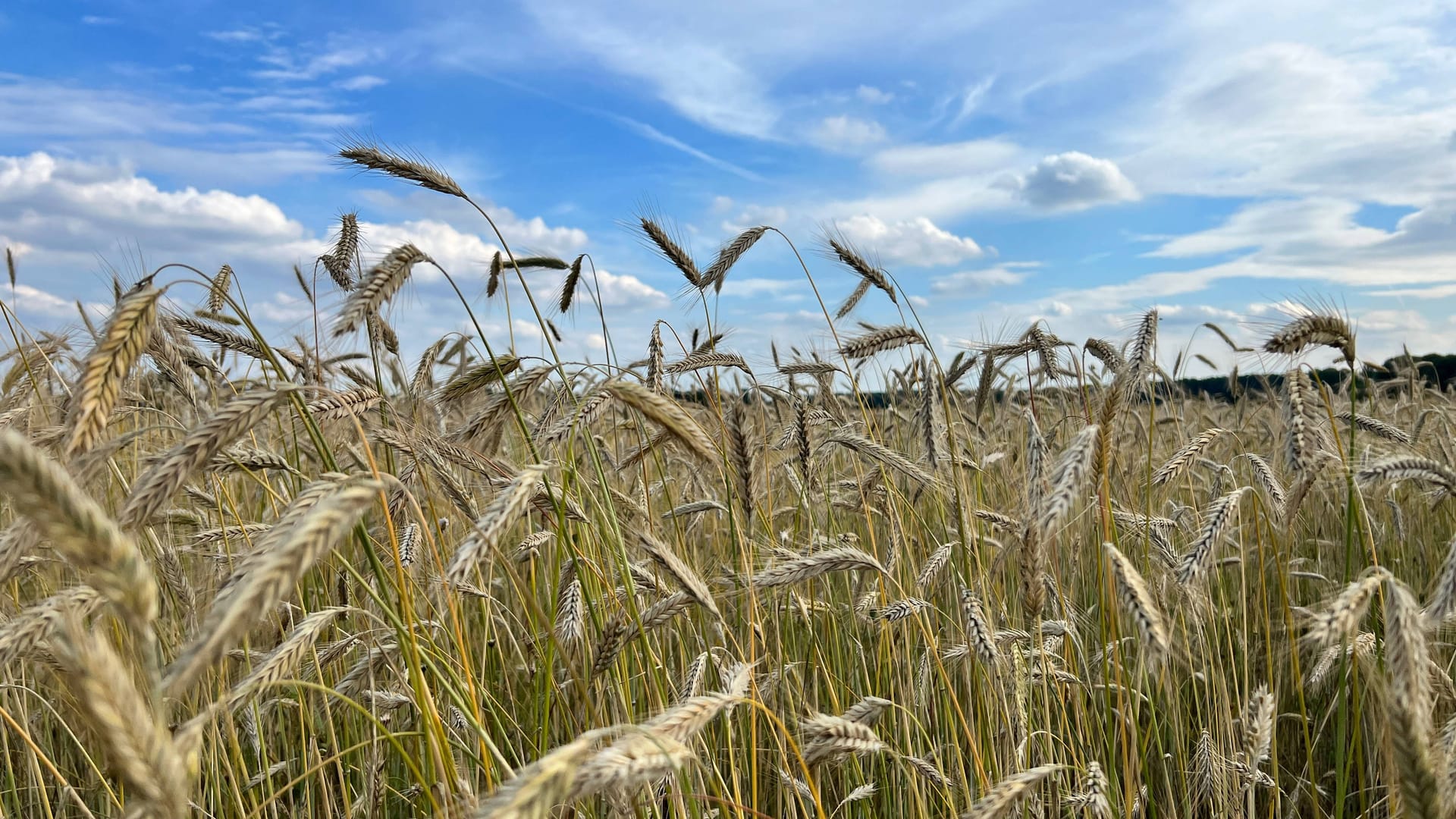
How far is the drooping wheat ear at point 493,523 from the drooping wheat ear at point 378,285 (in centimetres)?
79

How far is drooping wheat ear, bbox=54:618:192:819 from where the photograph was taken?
0.95 metres

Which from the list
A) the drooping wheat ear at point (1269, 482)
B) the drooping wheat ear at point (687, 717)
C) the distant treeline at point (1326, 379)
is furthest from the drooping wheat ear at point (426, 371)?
the drooping wheat ear at point (1269, 482)

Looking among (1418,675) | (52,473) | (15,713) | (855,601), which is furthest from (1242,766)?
(15,713)

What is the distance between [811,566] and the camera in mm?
2260

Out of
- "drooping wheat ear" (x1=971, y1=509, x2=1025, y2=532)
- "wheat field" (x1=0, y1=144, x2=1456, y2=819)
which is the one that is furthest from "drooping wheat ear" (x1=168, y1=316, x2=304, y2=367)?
"drooping wheat ear" (x1=971, y1=509, x2=1025, y2=532)

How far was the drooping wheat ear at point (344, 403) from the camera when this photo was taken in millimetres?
1961

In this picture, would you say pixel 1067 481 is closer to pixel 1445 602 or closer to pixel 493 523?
pixel 1445 602

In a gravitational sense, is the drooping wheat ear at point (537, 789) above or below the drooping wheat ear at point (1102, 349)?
below

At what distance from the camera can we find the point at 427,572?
3367 millimetres

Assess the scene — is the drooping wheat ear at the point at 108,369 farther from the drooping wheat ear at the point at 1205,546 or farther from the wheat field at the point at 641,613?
the drooping wheat ear at the point at 1205,546

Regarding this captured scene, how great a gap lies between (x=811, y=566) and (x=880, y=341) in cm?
145

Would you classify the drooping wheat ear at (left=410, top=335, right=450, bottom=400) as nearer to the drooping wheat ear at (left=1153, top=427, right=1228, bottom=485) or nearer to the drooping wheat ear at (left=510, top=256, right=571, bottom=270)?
the drooping wheat ear at (left=510, top=256, right=571, bottom=270)

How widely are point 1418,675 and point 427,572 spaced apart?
3.11 meters

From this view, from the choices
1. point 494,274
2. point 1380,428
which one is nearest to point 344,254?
point 494,274
